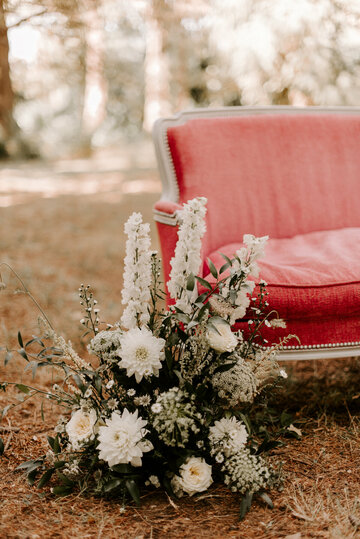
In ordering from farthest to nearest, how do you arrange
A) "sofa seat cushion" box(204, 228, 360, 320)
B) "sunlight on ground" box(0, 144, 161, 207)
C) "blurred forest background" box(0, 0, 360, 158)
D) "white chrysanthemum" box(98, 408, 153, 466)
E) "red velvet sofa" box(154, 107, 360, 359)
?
1. "sunlight on ground" box(0, 144, 161, 207)
2. "blurred forest background" box(0, 0, 360, 158)
3. "red velvet sofa" box(154, 107, 360, 359)
4. "sofa seat cushion" box(204, 228, 360, 320)
5. "white chrysanthemum" box(98, 408, 153, 466)

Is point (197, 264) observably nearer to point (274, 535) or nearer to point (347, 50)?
point (274, 535)

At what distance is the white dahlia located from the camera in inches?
58.3

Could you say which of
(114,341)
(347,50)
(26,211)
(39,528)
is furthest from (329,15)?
(39,528)

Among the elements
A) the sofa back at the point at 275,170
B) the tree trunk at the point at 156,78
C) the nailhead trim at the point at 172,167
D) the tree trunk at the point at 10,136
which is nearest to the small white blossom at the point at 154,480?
the sofa back at the point at 275,170

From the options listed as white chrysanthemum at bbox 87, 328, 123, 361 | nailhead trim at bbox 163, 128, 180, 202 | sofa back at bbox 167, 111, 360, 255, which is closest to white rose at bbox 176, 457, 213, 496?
white chrysanthemum at bbox 87, 328, 123, 361

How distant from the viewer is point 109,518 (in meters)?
1.46

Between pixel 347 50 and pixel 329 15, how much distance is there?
3.10 ft

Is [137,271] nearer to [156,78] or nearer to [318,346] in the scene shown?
[318,346]

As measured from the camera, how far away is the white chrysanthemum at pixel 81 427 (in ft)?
4.93

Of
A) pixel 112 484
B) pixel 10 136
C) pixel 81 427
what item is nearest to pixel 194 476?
pixel 112 484

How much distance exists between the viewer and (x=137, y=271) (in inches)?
61.8

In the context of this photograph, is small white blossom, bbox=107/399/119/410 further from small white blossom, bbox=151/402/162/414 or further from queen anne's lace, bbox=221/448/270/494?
queen anne's lace, bbox=221/448/270/494

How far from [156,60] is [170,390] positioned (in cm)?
1063

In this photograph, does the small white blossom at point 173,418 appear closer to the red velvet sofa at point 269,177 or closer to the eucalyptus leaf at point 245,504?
the eucalyptus leaf at point 245,504
